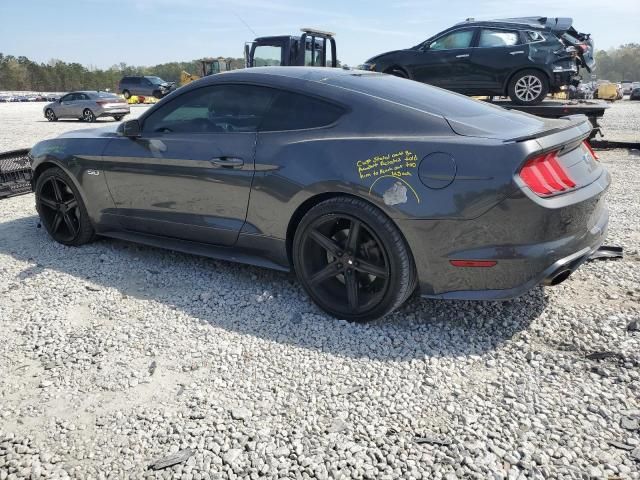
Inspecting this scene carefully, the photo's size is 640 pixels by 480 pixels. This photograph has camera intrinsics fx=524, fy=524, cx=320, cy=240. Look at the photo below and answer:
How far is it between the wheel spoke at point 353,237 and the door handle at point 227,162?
2.98 ft

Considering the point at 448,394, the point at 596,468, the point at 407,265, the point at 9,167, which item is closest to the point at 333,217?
the point at 407,265

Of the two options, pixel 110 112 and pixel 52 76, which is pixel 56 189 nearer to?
pixel 110 112

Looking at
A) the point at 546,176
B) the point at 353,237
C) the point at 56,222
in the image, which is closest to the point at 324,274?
the point at 353,237

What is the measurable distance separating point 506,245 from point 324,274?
1.10 meters

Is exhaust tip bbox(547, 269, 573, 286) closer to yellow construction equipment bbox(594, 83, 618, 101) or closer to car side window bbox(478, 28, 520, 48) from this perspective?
car side window bbox(478, 28, 520, 48)

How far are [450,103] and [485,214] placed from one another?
3.16ft

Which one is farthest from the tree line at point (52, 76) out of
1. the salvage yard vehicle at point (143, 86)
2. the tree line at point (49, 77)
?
the salvage yard vehicle at point (143, 86)

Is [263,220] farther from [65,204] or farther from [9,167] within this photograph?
[9,167]

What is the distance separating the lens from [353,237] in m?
3.10

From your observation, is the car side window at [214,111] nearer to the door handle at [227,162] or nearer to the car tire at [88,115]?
the door handle at [227,162]

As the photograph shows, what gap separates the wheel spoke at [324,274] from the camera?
323 centimetres

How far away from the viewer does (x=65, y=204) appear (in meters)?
4.70

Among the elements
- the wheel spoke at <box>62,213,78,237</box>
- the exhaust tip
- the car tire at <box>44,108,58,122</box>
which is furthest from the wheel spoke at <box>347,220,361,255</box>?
the car tire at <box>44,108,58,122</box>

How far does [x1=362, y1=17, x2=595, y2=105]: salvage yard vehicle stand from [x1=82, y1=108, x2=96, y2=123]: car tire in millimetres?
15793
